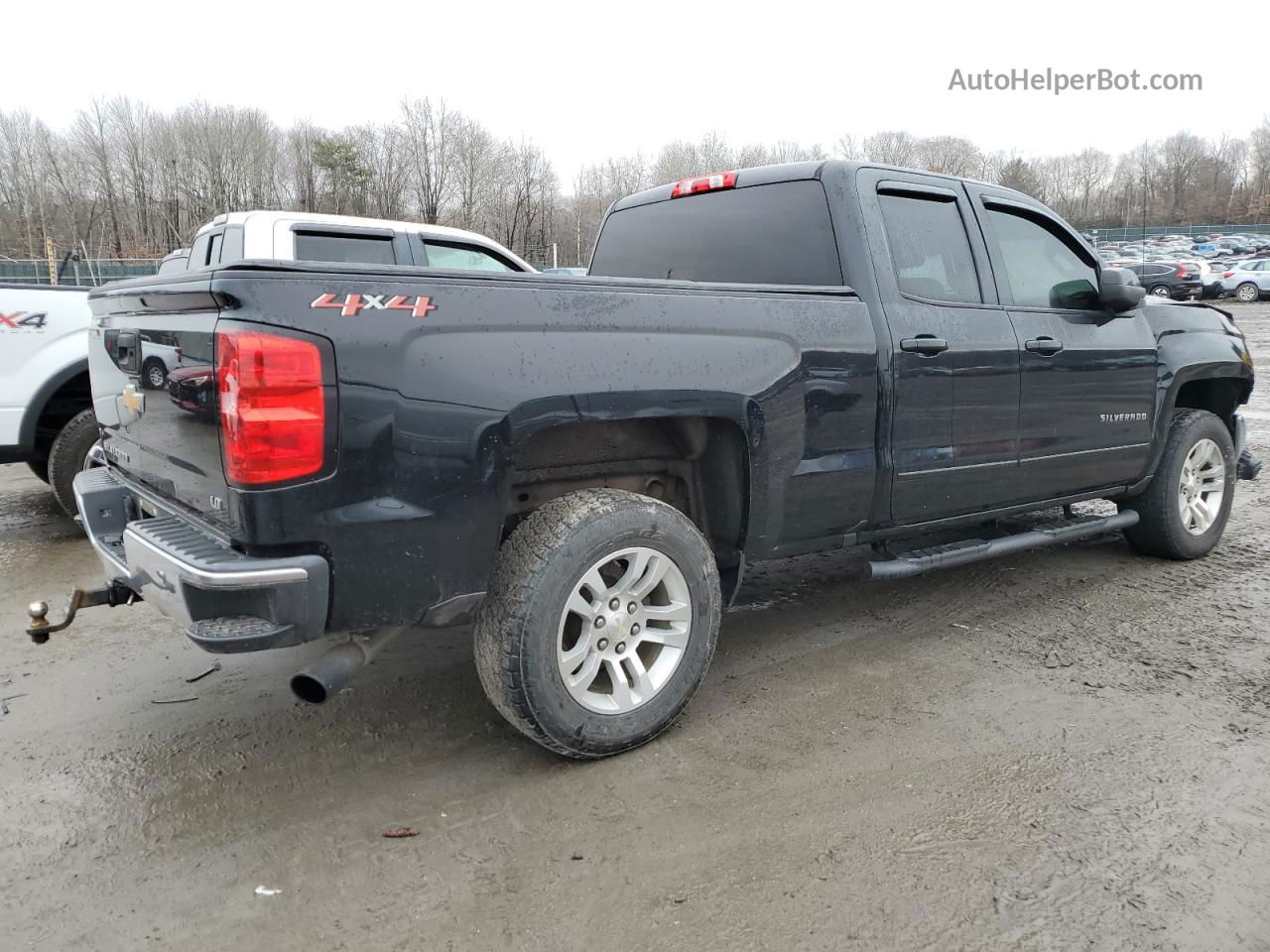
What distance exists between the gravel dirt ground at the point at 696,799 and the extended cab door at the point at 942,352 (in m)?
0.75

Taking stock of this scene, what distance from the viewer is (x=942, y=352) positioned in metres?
3.80

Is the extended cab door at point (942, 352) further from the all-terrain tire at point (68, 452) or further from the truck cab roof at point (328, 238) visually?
the all-terrain tire at point (68, 452)

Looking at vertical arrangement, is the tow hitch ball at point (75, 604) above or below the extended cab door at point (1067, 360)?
below

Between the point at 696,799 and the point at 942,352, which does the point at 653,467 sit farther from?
the point at 942,352

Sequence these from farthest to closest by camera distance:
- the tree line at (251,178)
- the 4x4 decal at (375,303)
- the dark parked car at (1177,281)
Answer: the tree line at (251,178) < the dark parked car at (1177,281) < the 4x4 decal at (375,303)

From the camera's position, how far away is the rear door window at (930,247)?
12.7 ft

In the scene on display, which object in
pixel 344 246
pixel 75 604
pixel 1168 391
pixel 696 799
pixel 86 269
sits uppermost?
pixel 86 269

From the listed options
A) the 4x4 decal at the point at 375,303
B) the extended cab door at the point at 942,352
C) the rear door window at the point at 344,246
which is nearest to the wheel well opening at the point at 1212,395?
the extended cab door at the point at 942,352

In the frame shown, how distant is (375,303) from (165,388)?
2.60ft

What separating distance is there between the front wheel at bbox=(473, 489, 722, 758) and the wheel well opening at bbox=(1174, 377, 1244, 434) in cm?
367

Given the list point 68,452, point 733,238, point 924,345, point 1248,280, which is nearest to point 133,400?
point 733,238

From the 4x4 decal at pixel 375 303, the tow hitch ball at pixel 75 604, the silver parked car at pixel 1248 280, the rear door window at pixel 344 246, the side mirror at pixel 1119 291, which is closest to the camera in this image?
the 4x4 decal at pixel 375 303

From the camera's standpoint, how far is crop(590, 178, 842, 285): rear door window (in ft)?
12.4

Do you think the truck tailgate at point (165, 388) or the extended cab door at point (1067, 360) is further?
the extended cab door at point (1067, 360)
